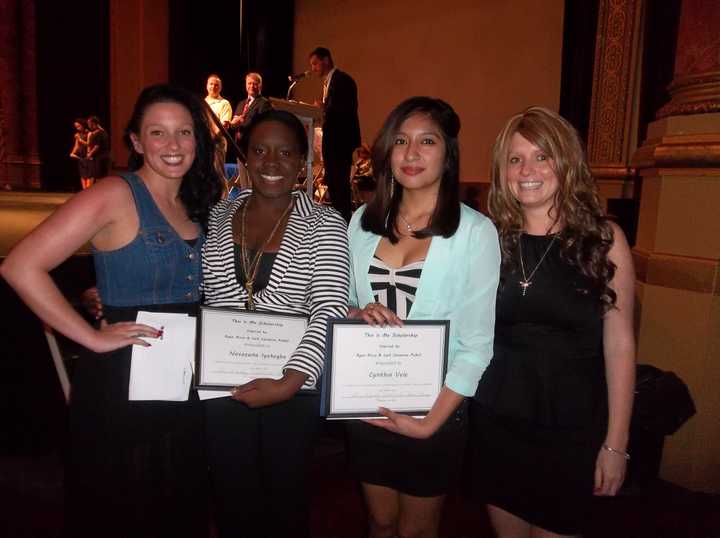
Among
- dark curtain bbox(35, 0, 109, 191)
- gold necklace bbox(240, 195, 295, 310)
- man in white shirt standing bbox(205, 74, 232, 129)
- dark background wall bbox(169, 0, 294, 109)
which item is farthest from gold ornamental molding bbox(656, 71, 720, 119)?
dark curtain bbox(35, 0, 109, 191)

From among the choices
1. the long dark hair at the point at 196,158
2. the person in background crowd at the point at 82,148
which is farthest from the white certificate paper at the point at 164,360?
the person in background crowd at the point at 82,148

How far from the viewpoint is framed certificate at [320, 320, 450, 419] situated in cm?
164

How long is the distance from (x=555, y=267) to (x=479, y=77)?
9392 millimetres

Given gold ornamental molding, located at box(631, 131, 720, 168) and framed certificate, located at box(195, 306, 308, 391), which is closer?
framed certificate, located at box(195, 306, 308, 391)

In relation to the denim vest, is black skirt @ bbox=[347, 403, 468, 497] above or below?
below

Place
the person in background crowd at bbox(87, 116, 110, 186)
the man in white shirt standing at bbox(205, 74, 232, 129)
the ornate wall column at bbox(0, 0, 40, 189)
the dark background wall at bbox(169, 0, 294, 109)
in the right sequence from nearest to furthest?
1. the man in white shirt standing at bbox(205, 74, 232, 129)
2. the person in background crowd at bbox(87, 116, 110, 186)
3. the ornate wall column at bbox(0, 0, 40, 189)
4. the dark background wall at bbox(169, 0, 294, 109)

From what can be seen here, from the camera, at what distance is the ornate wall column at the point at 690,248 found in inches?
119

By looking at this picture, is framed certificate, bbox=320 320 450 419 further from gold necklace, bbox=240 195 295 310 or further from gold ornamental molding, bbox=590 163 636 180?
gold ornamental molding, bbox=590 163 636 180

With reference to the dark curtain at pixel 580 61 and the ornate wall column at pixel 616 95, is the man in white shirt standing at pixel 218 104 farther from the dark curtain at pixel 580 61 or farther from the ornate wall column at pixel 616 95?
the ornate wall column at pixel 616 95

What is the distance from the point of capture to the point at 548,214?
1.85 metres

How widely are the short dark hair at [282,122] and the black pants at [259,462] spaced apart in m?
0.83

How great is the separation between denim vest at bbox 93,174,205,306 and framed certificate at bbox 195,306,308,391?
188mm

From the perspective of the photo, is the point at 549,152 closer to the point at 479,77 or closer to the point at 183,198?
the point at 183,198

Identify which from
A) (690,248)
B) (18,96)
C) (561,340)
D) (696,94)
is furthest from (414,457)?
(18,96)
